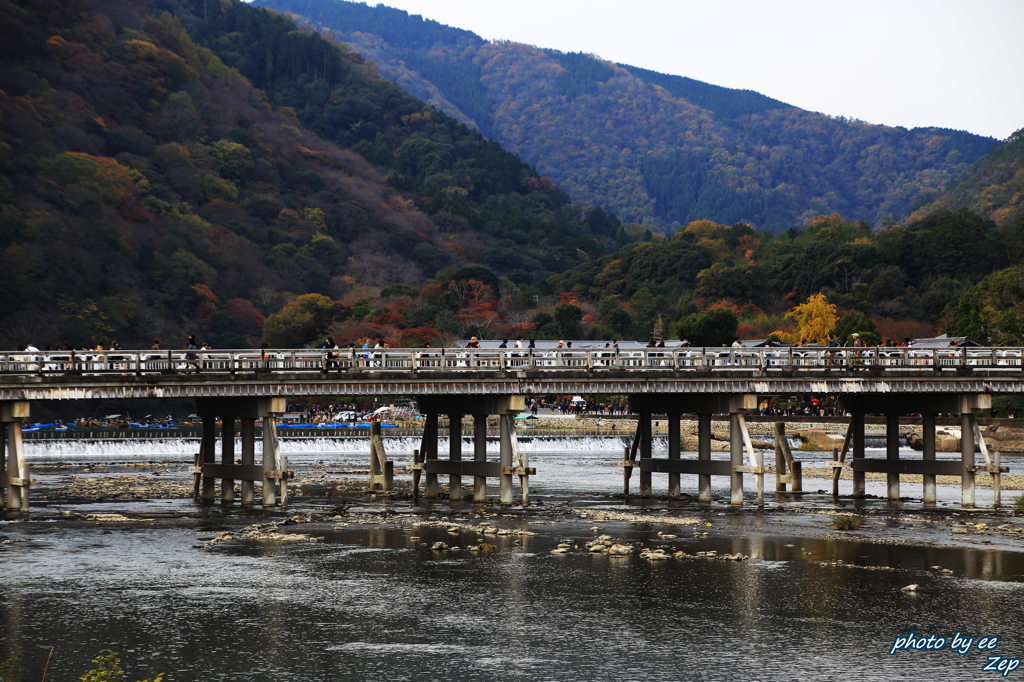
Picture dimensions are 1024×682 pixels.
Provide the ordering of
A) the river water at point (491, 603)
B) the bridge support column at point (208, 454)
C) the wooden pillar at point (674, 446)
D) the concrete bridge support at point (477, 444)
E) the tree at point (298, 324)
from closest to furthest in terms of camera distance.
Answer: the river water at point (491, 603)
the concrete bridge support at point (477, 444)
the bridge support column at point (208, 454)
the wooden pillar at point (674, 446)
the tree at point (298, 324)

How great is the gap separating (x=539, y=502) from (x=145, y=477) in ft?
92.0

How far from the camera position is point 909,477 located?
225 feet

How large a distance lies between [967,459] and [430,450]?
76.1 feet

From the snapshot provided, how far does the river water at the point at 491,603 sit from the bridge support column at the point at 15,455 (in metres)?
1.01

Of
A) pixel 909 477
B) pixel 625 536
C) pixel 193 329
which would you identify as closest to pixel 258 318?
pixel 193 329

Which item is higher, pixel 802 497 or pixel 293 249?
pixel 293 249

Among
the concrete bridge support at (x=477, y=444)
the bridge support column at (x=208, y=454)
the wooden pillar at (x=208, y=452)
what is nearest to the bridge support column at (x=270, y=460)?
the bridge support column at (x=208, y=454)

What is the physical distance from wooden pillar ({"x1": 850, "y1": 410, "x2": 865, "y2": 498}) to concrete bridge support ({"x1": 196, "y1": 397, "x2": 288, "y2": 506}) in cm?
2625

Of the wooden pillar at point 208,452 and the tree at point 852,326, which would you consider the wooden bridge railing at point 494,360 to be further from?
the tree at point 852,326

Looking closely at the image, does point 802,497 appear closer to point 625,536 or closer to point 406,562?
point 625,536

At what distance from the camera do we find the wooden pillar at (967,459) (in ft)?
153

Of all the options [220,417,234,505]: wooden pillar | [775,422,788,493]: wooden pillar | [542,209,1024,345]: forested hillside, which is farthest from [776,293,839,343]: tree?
[220,417,234,505]: wooden pillar

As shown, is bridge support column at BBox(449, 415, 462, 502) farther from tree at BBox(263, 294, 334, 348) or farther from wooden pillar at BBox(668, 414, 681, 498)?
tree at BBox(263, 294, 334, 348)

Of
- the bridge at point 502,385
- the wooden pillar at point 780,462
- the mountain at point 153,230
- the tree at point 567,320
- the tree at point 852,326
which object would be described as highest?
the mountain at point 153,230
